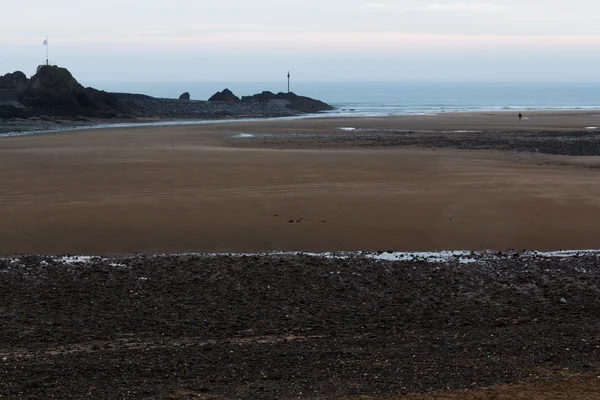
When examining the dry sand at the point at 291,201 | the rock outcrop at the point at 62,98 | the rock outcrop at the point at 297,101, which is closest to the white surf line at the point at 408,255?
the dry sand at the point at 291,201

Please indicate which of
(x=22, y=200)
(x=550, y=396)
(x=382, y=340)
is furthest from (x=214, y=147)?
(x=550, y=396)

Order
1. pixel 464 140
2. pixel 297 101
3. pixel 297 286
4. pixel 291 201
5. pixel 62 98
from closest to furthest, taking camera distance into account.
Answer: pixel 297 286 < pixel 291 201 < pixel 464 140 < pixel 62 98 < pixel 297 101

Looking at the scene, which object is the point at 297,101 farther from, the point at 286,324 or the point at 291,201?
the point at 286,324

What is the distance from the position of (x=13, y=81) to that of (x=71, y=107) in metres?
21.8

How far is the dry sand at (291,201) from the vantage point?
13.4 m

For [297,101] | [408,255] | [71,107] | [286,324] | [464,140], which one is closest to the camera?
[286,324]

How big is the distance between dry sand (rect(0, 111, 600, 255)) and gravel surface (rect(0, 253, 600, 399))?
1.73m

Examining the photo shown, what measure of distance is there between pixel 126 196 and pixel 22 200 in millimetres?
2274

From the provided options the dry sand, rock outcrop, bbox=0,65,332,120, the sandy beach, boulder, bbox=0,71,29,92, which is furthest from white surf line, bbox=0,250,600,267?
boulder, bbox=0,71,29,92

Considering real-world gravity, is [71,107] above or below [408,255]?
above

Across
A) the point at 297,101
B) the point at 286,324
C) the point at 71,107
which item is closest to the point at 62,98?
the point at 71,107

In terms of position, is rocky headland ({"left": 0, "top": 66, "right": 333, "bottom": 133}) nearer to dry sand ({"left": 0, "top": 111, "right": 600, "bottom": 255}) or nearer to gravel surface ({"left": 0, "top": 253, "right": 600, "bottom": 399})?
dry sand ({"left": 0, "top": 111, "right": 600, "bottom": 255})

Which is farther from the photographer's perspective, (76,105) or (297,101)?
(297,101)

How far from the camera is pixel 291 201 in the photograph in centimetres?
1711
